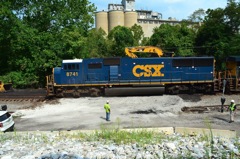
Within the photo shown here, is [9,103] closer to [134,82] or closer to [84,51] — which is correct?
[134,82]

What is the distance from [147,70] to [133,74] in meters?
1.37

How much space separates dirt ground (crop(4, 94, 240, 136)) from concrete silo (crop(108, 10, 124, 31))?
290 ft

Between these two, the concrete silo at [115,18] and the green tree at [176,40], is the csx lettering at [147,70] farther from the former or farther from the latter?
the concrete silo at [115,18]

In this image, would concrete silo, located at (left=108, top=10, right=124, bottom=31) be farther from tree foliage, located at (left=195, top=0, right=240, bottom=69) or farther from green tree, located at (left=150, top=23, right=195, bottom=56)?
tree foliage, located at (left=195, top=0, right=240, bottom=69)

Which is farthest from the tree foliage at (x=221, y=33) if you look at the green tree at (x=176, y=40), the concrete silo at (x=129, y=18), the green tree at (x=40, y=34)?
the concrete silo at (x=129, y=18)

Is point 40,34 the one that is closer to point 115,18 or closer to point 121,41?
point 121,41

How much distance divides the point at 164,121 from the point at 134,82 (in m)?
8.93

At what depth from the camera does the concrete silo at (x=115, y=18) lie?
10887 cm

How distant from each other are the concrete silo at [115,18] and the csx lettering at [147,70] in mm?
86123

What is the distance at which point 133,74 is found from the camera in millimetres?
25094

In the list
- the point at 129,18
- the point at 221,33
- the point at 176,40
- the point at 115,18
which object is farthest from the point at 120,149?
the point at 129,18

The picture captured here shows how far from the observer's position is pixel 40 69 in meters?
32.8

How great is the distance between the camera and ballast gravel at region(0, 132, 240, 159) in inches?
316

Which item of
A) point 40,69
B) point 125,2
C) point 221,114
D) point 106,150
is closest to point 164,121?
point 221,114
